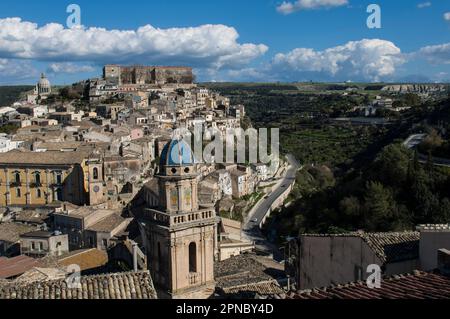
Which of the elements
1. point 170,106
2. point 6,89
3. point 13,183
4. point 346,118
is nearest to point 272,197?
point 13,183

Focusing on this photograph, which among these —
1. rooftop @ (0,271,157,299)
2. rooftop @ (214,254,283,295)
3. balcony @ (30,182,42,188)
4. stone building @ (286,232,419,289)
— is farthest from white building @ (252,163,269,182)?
rooftop @ (0,271,157,299)

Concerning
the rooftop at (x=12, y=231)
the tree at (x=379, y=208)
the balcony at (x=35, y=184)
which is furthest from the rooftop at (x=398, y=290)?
the balcony at (x=35, y=184)

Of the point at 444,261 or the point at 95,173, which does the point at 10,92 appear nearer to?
the point at 95,173

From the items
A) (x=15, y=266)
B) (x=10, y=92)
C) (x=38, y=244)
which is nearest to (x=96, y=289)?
(x=15, y=266)

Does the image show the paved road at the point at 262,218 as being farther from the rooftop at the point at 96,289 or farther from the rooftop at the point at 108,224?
the rooftop at the point at 96,289
